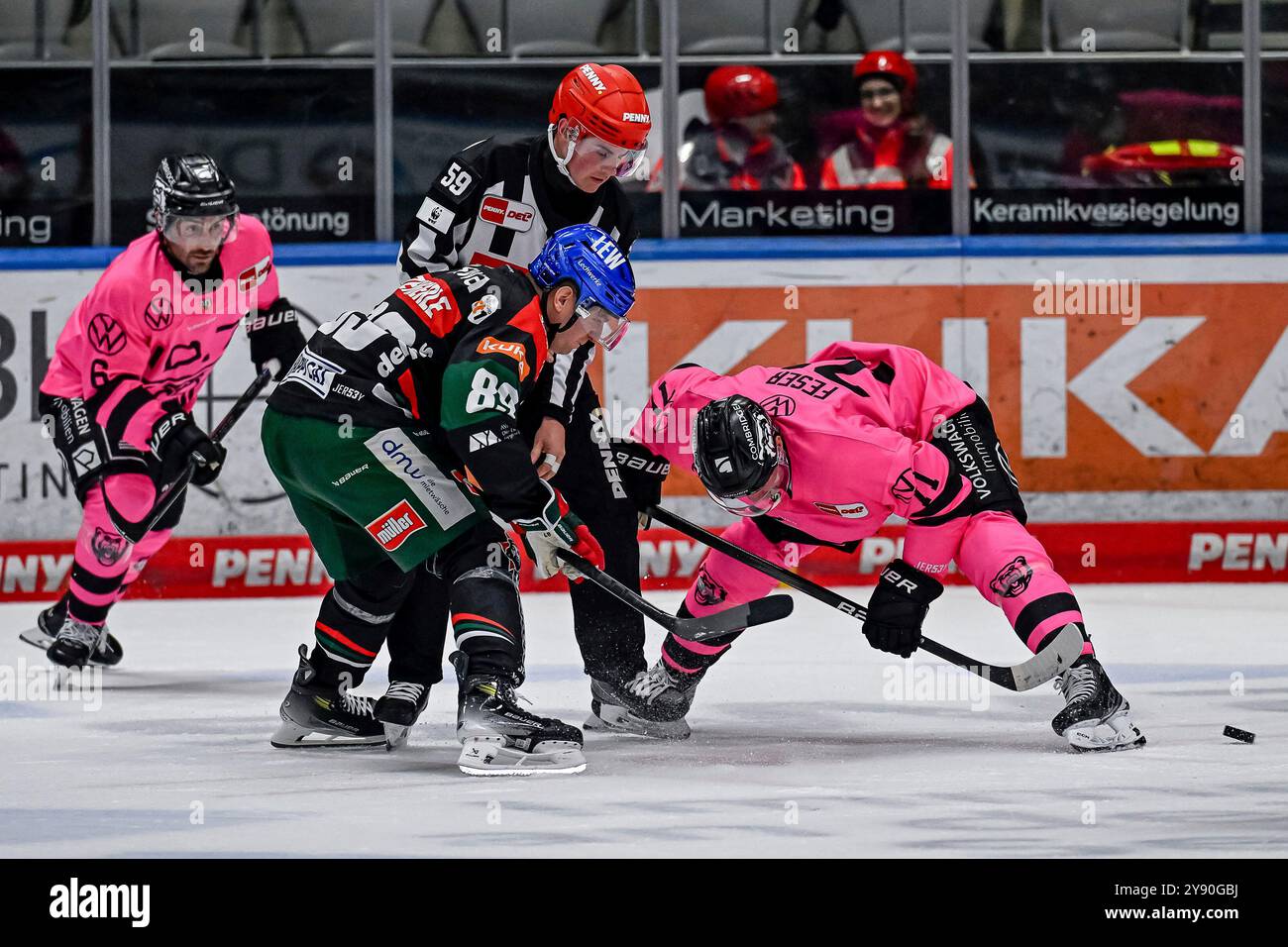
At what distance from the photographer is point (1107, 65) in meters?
7.33

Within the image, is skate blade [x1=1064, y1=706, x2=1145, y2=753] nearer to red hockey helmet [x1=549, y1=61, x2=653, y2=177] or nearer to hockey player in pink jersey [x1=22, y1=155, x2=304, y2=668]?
red hockey helmet [x1=549, y1=61, x2=653, y2=177]

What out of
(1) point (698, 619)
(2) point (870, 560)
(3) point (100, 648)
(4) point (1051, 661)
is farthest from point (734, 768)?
(2) point (870, 560)

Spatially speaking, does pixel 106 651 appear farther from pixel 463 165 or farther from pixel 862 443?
pixel 862 443

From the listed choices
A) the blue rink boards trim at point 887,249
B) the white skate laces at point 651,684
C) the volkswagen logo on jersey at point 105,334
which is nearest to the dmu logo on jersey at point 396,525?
the white skate laces at point 651,684

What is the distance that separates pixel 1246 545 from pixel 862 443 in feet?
11.3

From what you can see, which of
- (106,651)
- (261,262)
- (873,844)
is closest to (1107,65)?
(261,262)

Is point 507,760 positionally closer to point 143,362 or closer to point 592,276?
point 592,276

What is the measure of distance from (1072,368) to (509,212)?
3104mm

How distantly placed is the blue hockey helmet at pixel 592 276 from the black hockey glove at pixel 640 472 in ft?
1.86

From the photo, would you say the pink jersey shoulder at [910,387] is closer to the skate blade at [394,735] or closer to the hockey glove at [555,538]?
the hockey glove at [555,538]

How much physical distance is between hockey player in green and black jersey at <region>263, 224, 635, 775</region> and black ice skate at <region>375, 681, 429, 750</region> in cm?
20

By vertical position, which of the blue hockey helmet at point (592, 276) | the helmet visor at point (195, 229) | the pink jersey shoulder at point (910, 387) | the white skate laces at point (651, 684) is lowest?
the white skate laces at point (651, 684)

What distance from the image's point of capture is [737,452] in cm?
404

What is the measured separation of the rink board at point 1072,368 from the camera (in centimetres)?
709
